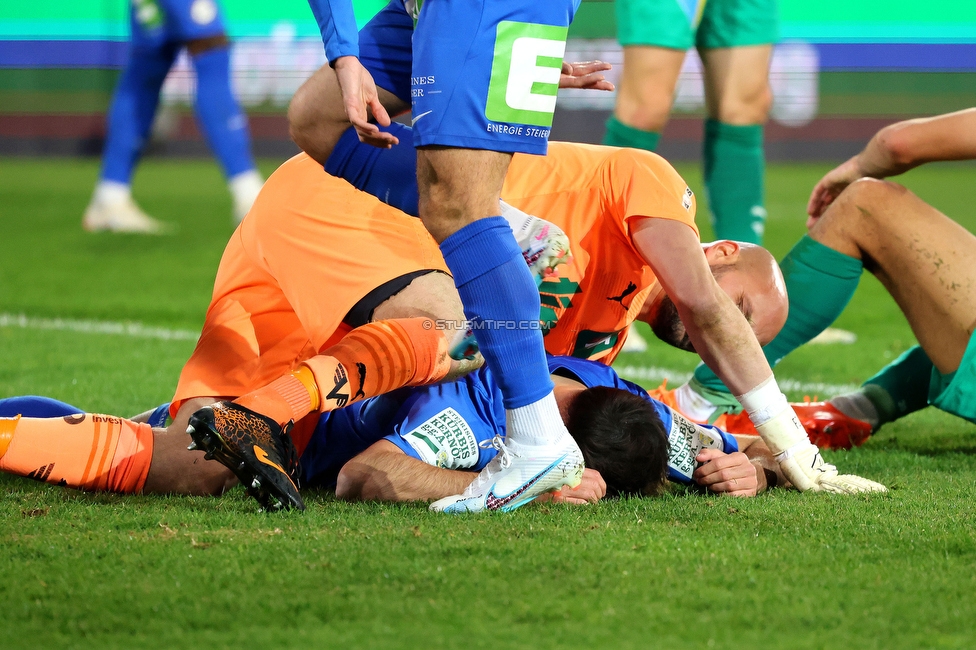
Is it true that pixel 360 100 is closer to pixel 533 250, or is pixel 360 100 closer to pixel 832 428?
pixel 533 250

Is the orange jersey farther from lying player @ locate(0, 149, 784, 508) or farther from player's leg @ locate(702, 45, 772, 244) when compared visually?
player's leg @ locate(702, 45, 772, 244)

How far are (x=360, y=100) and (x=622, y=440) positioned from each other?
2.79 ft

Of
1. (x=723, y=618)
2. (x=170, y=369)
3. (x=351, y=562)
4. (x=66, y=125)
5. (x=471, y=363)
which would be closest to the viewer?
(x=723, y=618)

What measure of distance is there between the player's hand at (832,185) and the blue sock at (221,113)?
16.6 feet

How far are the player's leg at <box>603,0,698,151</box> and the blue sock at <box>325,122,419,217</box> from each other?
211 centimetres

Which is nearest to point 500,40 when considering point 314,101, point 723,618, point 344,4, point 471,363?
point 344,4

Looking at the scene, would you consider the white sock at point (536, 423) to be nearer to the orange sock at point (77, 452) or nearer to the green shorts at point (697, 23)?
the orange sock at point (77, 452)

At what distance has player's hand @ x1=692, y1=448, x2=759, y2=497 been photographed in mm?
2309

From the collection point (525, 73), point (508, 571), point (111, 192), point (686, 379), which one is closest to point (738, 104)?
point (686, 379)

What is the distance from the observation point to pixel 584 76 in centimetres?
249

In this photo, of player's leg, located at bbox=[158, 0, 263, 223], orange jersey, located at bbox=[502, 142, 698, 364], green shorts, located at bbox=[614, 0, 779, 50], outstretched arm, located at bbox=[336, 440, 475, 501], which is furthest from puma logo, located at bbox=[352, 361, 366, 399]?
player's leg, located at bbox=[158, 0, 263, 223]

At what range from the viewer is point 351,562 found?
172 centimetres

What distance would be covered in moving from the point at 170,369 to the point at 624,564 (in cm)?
255

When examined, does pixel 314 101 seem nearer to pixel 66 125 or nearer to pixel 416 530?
pixel 416 530
